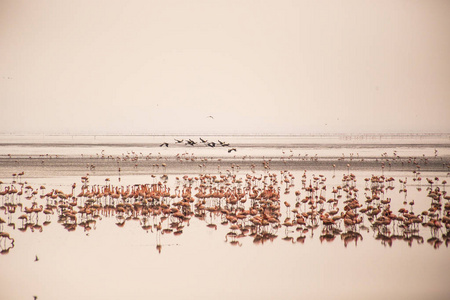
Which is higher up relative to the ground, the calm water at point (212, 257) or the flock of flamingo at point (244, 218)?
the flock of flamingo at point (244, 218)

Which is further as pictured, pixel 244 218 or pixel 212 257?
pixel 244 218

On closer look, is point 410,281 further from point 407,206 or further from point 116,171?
point 116,171

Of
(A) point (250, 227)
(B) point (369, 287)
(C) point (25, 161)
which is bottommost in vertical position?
(B) point (369, 287)

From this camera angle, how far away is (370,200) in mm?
19688

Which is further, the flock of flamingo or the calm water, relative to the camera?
the flock of flamingo

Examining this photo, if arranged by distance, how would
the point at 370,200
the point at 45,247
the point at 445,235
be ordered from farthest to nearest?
the point at 370,200, the point at 445,235, the point at 45,247

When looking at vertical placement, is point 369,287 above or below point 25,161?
below

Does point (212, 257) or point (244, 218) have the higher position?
point (244, 218)

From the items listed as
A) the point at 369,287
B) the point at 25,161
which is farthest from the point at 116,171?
the point at 369,287

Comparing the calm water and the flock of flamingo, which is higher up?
the flock of flamingo

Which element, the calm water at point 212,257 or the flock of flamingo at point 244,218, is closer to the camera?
the calm water at point 212,257

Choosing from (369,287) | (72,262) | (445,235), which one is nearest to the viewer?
(369,287)

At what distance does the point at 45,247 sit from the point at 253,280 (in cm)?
674

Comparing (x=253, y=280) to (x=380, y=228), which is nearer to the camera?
(x=253, y=280)
